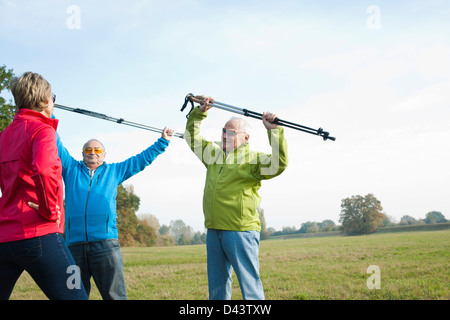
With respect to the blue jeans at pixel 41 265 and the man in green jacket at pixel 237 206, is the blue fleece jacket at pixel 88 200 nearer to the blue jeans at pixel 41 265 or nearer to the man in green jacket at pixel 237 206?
the man in green jacket at pixel 237 206

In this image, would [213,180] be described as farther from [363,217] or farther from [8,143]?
[363,217]

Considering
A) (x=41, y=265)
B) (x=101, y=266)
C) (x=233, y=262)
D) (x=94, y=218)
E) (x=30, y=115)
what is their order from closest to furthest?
(x=41, y=265)
(x=30, y=115)
(x=233, y=262)
(x=101, y=266)
(x=94, y=218)

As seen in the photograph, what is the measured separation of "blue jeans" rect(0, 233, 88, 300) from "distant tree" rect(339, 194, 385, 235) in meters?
55.1

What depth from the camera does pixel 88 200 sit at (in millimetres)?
4980

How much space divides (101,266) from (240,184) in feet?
6.95

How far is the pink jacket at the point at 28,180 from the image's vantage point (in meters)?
3.00

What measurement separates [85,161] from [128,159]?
0.62 m

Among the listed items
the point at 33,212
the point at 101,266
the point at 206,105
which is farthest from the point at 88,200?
the point at 206,105

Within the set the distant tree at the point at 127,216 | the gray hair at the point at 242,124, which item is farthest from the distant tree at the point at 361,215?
the gray hair at the point at 242,124

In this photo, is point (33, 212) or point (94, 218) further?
point (94, 218)

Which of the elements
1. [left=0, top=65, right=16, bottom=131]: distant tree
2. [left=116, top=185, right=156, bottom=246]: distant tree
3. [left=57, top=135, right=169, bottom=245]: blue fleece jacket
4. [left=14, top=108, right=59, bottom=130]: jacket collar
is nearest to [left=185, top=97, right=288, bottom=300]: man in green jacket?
[left=57, top=135, right=169, bottom=245]: blue fleece jacket

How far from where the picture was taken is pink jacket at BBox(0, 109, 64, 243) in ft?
9.84

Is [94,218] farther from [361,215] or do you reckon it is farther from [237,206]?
[361,215]

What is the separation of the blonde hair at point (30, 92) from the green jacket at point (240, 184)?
2124 millimetres
